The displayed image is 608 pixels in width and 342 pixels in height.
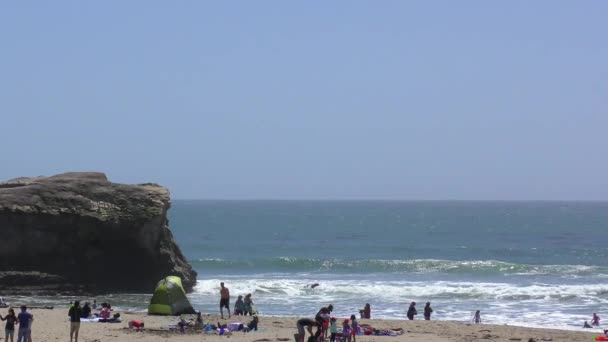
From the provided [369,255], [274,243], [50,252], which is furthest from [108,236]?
[274,243]

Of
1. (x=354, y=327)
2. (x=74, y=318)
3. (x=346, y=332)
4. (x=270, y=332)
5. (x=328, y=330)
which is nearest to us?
(x=74, y=318)

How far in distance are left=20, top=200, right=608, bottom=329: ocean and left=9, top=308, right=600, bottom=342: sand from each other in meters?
3.67

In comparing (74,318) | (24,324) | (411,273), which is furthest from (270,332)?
(411,273)

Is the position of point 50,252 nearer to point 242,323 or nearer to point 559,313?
point 242,323

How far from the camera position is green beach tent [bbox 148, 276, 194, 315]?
31188 millimetres

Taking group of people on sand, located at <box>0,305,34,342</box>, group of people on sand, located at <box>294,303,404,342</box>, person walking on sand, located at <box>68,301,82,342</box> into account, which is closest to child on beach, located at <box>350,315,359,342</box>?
group of people on sand, located at <box>294,303,404,342</box>

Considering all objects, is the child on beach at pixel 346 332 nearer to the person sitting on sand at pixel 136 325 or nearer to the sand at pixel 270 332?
the sand at pixel 270 332

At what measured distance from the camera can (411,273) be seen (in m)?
55.0

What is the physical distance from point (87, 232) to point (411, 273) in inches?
892

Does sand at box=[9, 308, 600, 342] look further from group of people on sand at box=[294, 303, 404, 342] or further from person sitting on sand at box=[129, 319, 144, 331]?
group of people on sand at box=[294, 303, 404, 342]

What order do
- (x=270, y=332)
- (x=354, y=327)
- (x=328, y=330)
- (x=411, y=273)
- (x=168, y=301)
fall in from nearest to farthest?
(x=354, y=327), (x=328, y=330), (x=270, y=332), (x=168, y=301), (x=411, y=273)

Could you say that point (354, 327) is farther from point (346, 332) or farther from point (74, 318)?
point (74, 318)

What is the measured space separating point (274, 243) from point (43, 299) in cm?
5537

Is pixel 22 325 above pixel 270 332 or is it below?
above
